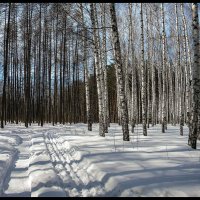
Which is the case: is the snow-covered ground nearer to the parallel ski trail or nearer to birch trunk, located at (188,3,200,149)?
the parallel ski trail

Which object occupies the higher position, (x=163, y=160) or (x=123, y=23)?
(x=123, y=23)

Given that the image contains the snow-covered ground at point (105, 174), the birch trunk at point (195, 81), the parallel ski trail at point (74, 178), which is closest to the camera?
the snow-covered ground at point (105, 174)

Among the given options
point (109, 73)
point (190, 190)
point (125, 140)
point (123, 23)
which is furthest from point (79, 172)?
point (109, 73)

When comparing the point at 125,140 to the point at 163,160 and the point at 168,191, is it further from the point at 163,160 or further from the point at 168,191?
the point at 168,191

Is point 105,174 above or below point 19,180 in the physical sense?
above

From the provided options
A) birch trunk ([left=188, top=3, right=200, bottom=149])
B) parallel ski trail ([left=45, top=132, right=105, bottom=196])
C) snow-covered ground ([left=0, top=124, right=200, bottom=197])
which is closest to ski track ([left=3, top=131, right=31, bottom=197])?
snow-covered ground ([left=0, top=124, right=200, bottom=197])

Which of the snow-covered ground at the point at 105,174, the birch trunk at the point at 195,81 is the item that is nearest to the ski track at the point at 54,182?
the snow-covered ground at the point at 105,174

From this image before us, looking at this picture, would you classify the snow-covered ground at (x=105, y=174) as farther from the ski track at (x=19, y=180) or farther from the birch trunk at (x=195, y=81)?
the birch trunk at (x=195, y=81)

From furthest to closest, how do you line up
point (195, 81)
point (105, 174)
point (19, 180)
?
1. point (195, 81)
2. point (19, 180)
3. point (105, 174)

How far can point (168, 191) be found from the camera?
4867 mm

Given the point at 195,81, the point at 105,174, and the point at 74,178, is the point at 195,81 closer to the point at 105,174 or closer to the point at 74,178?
the point at 105,174

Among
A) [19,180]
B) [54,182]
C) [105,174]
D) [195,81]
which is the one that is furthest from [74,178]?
[195,81]

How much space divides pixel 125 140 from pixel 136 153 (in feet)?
12.2

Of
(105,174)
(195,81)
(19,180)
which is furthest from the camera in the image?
(195,81)
